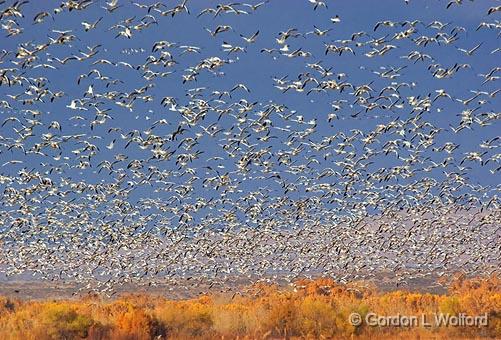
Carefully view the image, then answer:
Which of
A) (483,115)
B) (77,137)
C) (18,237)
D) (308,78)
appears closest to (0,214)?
(18,237)

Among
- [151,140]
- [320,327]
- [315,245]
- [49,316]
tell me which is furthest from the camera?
[315,245]

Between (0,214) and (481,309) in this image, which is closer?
(481,309)

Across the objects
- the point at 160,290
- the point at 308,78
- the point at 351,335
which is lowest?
the point at 351,335

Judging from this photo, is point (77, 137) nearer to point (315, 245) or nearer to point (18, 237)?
point (18, 237)

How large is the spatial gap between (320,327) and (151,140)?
13323 millimetres

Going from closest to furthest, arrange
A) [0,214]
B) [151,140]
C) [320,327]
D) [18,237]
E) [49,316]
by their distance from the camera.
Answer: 1. [49,316]
2. [320,327]
3. [151,140]
4. [0,214]
5. [18,237]

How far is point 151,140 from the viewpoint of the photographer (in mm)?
38344
